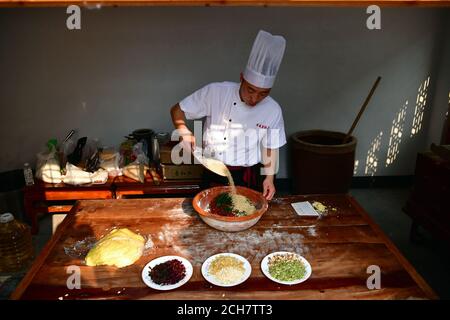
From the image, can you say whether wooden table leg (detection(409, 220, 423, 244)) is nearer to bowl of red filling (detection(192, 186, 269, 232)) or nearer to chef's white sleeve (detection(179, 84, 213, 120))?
bowl of red filling (detection(192, 186, 269, 232))

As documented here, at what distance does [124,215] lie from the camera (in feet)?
8.03

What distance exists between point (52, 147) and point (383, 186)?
14.3ft

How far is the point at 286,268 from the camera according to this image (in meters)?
1.90

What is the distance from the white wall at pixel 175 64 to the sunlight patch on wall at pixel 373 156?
251mm

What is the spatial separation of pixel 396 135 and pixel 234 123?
2.97 metres

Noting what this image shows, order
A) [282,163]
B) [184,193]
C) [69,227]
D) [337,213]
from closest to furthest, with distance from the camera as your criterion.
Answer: [69,227]
[337,213]
[184,193]
[282,163]

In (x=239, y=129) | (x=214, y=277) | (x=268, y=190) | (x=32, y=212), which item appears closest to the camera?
(x=214, y=277)

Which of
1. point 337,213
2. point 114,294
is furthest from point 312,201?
point 114,294

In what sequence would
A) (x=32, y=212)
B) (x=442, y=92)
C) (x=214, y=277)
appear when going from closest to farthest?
1. (x=214, y=277)
2. (x=32, y=212)
3. (x=442, y=92)

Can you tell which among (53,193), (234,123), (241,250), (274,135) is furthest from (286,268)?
(53,193)

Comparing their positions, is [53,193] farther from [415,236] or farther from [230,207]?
[415,236]

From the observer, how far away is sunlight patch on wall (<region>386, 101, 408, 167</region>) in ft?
15.8

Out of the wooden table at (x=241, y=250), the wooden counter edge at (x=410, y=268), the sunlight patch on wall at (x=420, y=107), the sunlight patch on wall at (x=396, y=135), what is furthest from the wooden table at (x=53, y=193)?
the sunlight patch on wall at (x=420, y=107)

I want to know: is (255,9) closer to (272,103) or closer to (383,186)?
(272,103)
